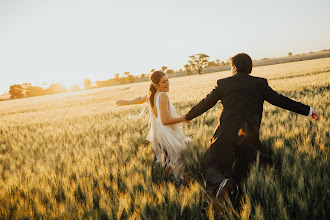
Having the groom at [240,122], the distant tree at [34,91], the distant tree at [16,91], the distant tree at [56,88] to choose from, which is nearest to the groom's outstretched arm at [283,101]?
the groom at [240,122]

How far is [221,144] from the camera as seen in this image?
1.95 m

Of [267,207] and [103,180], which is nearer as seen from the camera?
[267,207]

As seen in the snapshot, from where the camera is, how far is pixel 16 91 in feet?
239

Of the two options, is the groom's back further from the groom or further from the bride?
the bride

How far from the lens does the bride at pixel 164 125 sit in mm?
2422

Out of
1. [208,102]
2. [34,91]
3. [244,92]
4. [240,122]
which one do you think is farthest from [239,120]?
[34,91]

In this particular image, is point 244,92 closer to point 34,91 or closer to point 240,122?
point 240,122

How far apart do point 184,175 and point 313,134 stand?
2.02 m

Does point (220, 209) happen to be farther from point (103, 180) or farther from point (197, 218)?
point (103, 180)

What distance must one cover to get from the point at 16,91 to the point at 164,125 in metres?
91.6

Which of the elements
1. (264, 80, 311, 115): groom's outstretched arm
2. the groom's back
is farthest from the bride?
(264, 80, 311, 115): groom's outstretched arm

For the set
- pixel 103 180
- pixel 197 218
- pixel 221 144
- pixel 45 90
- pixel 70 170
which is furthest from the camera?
pixel 45 90

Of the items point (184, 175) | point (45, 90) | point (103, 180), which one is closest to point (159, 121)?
point (184, 175)

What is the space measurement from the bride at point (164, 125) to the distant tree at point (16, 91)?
90.8 m
